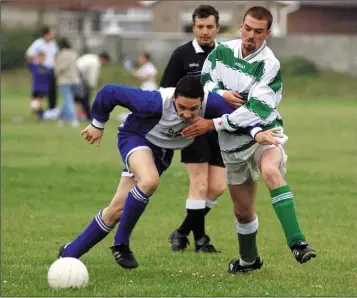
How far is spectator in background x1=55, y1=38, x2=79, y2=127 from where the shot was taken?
94.2 ft

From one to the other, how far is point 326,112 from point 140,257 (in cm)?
2673

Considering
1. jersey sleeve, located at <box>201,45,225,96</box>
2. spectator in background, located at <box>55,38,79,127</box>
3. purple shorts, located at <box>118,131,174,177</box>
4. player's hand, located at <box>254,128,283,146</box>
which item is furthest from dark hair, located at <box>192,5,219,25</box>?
spectator in background, located at <box>55,38,79,127</box>

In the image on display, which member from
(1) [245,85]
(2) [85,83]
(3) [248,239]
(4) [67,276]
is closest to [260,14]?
(1) [245,85]

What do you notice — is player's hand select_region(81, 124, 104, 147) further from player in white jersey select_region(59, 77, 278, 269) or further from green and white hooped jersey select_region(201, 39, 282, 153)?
green and white hooped jersey select_region(201, 39, 282, 153)

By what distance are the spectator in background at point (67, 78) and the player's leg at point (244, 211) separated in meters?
19.8

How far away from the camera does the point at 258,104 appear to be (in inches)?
337

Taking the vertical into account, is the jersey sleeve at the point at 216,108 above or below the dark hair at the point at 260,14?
below

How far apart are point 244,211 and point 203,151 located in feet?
4.81

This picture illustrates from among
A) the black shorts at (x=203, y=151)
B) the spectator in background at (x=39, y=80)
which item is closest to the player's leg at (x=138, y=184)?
the black shorts at (x=203, y=151)

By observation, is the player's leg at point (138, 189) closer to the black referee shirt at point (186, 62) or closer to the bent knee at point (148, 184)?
the bent knee at point (148, 184)

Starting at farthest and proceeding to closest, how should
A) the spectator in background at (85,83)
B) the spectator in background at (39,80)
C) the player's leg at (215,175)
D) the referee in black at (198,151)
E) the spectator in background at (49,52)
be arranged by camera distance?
the spectator in background at (49,52) → the spectator in background at (39,80) → the spectator in background at (85,83) → the player's leg at (215,175) → the referee in black at (198,151)

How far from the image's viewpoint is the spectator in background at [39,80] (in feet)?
98.8

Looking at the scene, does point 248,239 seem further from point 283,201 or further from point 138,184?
point 138,184

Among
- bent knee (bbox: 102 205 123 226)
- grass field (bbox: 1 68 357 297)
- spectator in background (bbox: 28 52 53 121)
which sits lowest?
spectator in background (bbox: 28 52 53 121)
